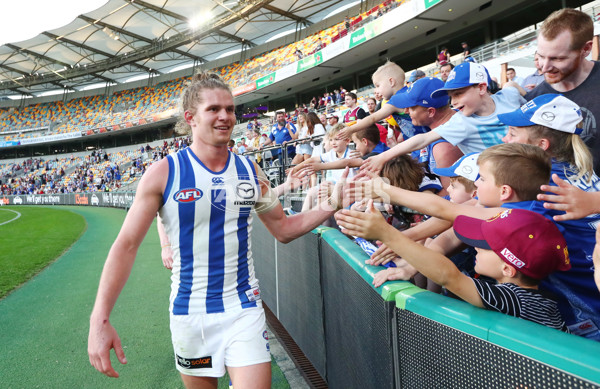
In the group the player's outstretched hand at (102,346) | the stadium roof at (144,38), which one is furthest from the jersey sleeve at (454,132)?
the stadium roof at (144,38)

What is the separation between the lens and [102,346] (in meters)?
1.63

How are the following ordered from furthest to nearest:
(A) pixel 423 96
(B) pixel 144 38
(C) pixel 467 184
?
(B) pixel 144 38, (A) pixel 423 96, (C) pixel 467 184

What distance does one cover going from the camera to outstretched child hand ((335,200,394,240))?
141 centimetres

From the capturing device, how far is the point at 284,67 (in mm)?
27641

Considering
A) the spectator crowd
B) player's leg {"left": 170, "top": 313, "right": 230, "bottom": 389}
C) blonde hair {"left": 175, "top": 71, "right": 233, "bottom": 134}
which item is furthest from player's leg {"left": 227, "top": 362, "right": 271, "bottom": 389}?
blonde hair {"left": 175, "top": 71, "right": 233, "bottom": 134}

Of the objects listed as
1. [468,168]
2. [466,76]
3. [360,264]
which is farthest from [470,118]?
[360,264]

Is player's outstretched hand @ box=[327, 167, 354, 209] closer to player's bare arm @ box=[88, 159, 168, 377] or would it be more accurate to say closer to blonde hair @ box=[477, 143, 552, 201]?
blonde hair @ box=[477, 143, 552, 201]

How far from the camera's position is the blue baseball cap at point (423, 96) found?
2932mm

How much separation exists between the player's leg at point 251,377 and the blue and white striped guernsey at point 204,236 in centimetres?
31

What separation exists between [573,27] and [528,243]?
1.79 metres

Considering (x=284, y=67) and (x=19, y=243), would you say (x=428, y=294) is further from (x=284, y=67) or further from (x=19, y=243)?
(x=284, y=67)

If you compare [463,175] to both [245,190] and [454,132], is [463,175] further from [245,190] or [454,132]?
[245,190]

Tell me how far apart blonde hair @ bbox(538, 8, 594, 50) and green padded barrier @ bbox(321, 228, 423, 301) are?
1.82 metres

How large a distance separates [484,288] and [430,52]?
2430 centimetres
